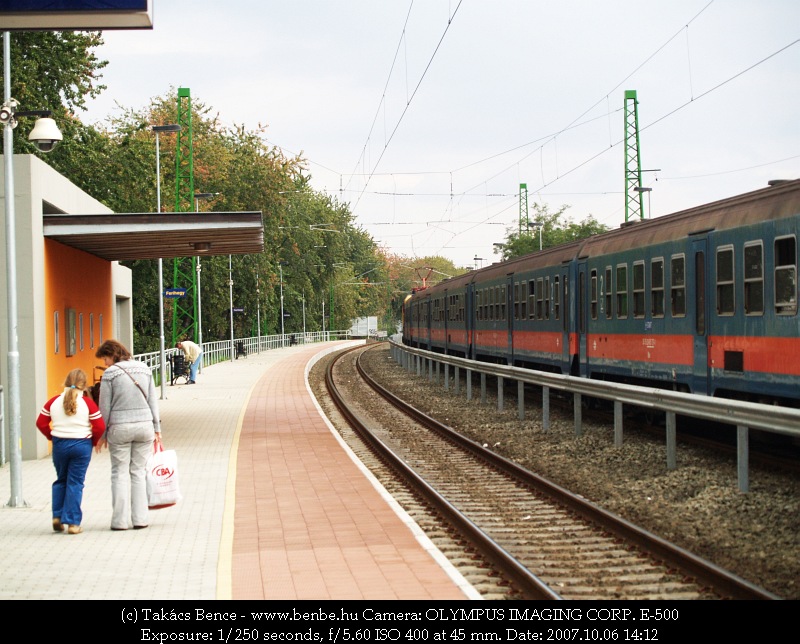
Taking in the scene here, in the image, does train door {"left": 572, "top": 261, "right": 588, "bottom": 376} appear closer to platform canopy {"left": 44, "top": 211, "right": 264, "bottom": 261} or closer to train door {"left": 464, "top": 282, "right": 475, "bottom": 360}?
platform canopy {"left": 44, "top": 211, "right": 264, "bottom": 261}

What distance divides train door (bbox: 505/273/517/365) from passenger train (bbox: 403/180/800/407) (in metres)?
1.26

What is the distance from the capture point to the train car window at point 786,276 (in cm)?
1227

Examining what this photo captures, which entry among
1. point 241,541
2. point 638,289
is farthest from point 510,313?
point 241,541

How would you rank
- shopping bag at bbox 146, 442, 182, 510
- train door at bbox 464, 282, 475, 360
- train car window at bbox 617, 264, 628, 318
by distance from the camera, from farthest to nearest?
1. train door at bbox 464, 282, 475, 360
2. train car window at bbox 617, 264, 628, 318
3. shopping bag at bbox 146, 442, 182, 510

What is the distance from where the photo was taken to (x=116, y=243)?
67.4 feet

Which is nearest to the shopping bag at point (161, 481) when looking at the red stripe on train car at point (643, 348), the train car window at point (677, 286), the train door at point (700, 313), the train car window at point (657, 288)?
the train door at point (700, 313)

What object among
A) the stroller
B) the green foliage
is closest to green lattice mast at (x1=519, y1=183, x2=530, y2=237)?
the green foliage

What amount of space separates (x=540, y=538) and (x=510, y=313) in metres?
18.8

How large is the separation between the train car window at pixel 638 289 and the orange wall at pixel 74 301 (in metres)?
9.51

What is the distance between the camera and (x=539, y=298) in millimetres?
25078

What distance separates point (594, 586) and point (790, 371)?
212 inches

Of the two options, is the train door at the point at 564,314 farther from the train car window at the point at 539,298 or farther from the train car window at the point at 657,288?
the train car window at the point at 657,288

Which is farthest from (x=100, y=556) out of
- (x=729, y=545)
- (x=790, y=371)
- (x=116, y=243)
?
(x=116, y=243)

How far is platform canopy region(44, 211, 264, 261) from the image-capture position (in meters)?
17.2
